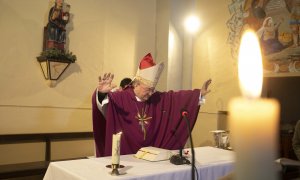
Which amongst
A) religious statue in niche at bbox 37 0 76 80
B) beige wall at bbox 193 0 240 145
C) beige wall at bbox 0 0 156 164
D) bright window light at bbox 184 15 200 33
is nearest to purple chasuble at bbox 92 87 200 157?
religious statue in niche at bbox 37 0 76 80

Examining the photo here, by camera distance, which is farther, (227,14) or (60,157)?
(227,14)

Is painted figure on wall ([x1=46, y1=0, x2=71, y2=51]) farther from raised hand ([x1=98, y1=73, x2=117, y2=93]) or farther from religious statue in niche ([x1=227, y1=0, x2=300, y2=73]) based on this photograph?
religious statue in niche ([x1=227, y1=0, x2=300, y2=73])

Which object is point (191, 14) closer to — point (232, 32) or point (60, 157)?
point (232, 32)

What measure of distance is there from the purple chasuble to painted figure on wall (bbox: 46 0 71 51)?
7.67ft

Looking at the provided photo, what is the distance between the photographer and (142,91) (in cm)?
418

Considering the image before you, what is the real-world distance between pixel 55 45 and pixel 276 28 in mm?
3946

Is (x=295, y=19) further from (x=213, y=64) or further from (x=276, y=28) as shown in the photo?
(x=213, y=64)

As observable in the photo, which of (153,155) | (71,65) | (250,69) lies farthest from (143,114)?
(250,69)

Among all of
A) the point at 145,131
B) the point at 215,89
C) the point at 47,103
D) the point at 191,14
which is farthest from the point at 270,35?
the point at 47,103

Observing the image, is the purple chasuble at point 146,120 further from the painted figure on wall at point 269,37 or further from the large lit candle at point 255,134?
the large lit candle at point 255,134

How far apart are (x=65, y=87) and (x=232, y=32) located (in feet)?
11.3

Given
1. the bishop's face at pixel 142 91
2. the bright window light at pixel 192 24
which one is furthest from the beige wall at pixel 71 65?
the bishop's face at pixel 142 91

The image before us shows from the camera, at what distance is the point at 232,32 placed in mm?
6605

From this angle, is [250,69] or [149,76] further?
[149,76]
